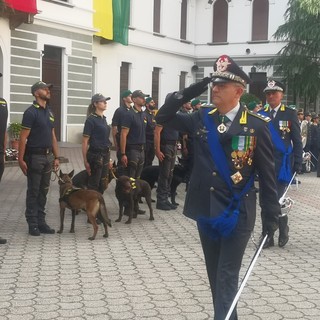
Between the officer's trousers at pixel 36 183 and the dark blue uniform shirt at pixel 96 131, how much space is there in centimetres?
94

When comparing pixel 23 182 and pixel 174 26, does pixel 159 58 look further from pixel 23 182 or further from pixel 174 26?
pixel 23 182

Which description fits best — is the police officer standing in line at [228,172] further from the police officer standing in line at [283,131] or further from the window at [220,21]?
the window at [220,21]

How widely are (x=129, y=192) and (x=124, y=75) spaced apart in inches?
841

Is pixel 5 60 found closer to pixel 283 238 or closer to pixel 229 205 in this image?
pixel 283 238

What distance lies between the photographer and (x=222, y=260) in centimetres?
420

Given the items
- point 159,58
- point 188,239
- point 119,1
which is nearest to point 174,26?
point 159,58

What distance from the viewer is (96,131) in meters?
9.20

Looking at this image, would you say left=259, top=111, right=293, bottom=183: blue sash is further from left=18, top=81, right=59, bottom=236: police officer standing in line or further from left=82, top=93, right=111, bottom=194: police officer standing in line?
left=18, top=81, right=59, bottom=236: police officer standing in line

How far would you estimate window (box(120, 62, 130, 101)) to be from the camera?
29984 mm

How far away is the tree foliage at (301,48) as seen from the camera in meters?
30.7

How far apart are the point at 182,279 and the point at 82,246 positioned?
192cm

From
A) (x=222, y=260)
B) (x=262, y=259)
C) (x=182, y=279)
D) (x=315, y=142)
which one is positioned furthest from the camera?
(x=315, y=142)

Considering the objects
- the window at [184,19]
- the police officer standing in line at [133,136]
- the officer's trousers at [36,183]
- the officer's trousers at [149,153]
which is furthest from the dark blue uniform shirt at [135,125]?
the window at [184,19]

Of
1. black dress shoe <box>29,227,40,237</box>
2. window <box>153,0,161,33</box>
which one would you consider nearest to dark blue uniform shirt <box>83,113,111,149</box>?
black dress shoe <box>29,227,40,237</box>
